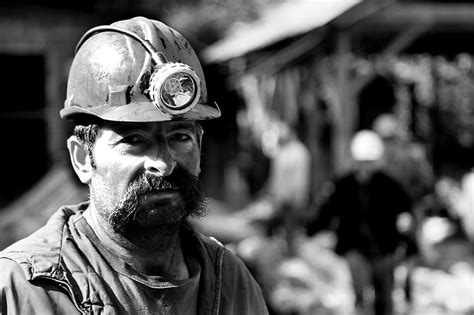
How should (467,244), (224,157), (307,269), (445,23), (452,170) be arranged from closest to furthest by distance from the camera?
(307,269) < (467,244) < (445,23) < (452,170) < (224,157)

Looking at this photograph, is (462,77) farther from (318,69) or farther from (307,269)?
(307,269)

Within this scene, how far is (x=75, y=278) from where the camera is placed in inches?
90.7

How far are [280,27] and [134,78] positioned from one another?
11.9 meters

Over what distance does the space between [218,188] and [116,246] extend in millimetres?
16695

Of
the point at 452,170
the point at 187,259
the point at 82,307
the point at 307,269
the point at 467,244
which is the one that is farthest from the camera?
the point at 452,170

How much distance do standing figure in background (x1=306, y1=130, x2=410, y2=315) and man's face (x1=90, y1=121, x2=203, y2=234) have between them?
5.89m

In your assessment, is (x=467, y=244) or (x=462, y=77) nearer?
(x=467, y=244)

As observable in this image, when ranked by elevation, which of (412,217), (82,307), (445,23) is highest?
(445,23)

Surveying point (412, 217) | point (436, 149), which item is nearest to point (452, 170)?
point (436, 149)

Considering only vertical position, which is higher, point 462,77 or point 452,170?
point 462,77

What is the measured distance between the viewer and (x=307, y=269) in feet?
35.4

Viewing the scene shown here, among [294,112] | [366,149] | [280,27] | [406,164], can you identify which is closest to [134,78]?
[366,149]

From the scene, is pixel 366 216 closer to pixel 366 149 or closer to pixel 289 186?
pixel 366 149

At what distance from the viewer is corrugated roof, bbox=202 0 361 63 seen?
11.0 m
